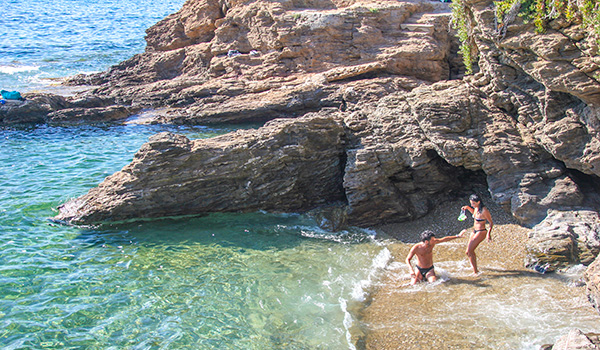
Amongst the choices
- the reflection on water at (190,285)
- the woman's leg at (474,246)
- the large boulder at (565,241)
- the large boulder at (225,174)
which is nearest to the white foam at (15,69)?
the large boulder at (225,174)

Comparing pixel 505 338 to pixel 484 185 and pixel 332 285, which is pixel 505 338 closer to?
pixel 332 285

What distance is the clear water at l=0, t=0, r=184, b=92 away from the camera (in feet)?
106

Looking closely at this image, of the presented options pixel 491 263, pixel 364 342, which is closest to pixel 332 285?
pixel 364 342

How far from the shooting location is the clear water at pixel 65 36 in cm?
3228

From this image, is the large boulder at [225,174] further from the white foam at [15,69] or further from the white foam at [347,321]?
the white foam at [15,69]

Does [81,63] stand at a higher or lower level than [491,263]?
higher

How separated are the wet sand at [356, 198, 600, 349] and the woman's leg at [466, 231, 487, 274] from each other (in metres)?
0.20

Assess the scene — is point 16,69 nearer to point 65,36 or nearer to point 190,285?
point 65,36

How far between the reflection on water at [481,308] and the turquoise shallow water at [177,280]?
679 millimetres

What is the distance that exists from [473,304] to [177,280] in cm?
601

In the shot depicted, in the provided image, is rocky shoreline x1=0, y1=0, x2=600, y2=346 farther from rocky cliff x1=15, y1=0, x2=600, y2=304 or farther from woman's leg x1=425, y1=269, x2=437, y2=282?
woman's leg x1=425, y1=269, x2=437, y2=282

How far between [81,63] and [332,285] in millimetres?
32465

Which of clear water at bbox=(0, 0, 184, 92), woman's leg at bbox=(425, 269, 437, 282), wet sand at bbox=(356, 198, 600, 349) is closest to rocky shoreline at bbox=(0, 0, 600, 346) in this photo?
wet sand at bbox=(356, 198, 600, 349)

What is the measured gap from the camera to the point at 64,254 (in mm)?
10664
